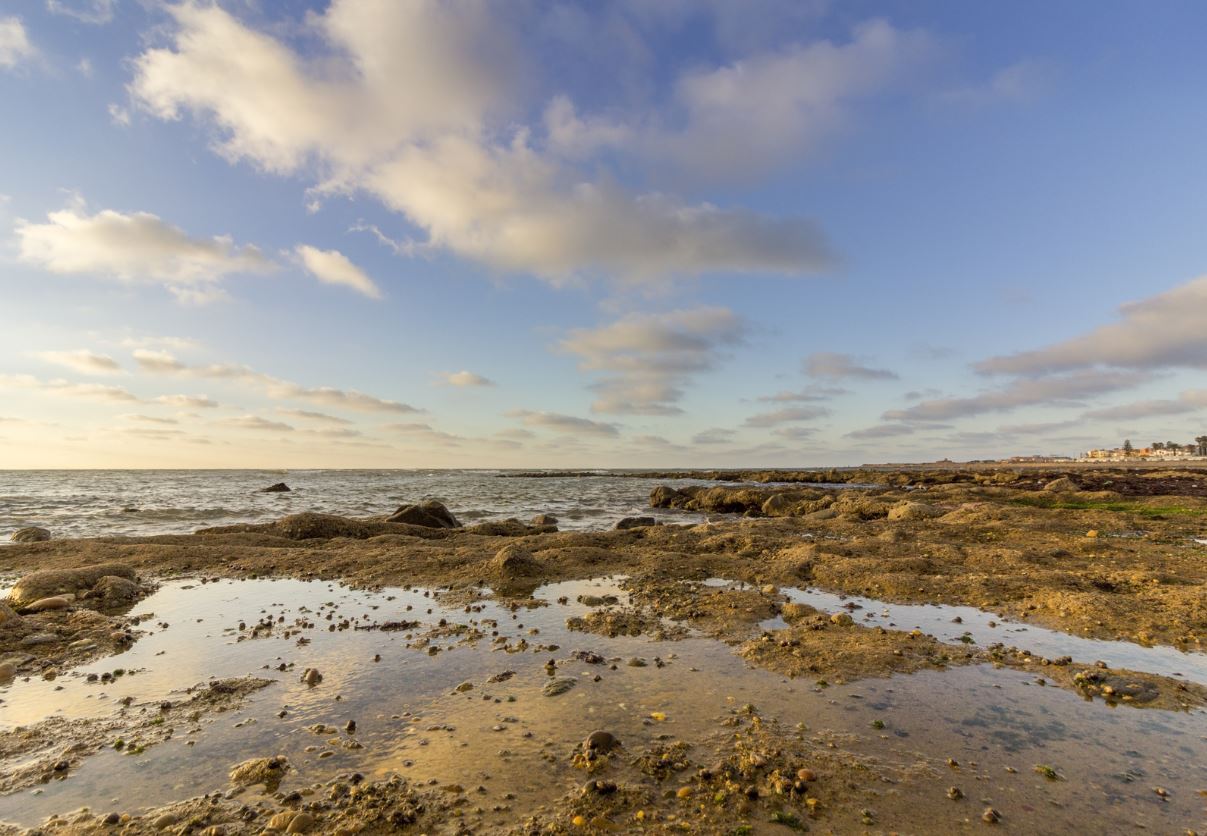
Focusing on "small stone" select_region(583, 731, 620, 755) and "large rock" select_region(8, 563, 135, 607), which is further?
"large rock" select_region(8, 563, 135, 607)

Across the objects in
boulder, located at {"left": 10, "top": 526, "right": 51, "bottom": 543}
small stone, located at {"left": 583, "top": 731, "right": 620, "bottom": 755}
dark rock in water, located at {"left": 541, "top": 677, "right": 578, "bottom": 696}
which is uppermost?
small stone, located at {"left": 583, "top": 731, "right": 620, "bottom": 755}

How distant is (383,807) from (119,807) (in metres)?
2.43

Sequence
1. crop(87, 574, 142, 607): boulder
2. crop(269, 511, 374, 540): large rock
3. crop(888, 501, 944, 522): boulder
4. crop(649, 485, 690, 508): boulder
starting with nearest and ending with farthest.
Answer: crop(87, 574, 142, 607): boulder, crop(269, 511, 374, 540): large rock, crop(888, 501, 944, 522): boulder, crop(649, 485, 690, 508): boulder

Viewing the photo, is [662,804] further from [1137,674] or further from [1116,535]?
[1116,535]

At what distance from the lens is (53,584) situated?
40.4ft

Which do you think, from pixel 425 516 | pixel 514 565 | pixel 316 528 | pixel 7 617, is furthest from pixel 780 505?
pixel 7 617

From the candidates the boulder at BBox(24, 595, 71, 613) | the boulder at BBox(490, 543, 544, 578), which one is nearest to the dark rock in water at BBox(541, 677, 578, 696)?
the boulder at BBox(490, 543, 544, 578)

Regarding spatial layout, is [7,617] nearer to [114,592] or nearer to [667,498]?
[114,592]

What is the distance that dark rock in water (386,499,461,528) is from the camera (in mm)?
26188

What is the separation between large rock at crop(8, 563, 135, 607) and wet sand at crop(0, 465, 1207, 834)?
1095 mm

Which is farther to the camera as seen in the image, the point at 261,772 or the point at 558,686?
the point at 558,686

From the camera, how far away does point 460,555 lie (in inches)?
666

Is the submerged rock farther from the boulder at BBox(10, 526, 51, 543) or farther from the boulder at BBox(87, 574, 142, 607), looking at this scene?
the boulder at BBox(10, 526, 51, 543)

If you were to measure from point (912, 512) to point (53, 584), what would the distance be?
29944 mm
